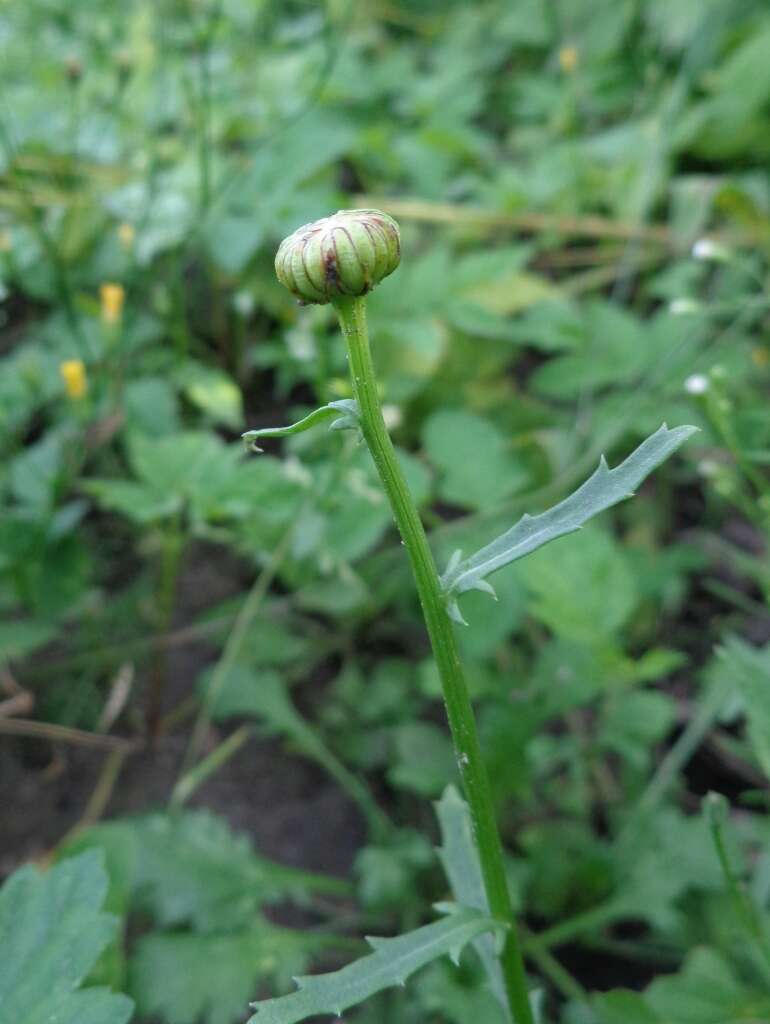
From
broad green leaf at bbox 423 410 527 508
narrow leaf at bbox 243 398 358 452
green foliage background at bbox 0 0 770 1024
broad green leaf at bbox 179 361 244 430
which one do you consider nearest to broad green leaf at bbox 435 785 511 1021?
green foliage background at bbox 0 0 770 1024

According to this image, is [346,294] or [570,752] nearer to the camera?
[346,294]

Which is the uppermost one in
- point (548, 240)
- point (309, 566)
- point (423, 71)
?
point (423, 71)

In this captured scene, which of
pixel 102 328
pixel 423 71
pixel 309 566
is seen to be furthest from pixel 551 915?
pixel 423 71

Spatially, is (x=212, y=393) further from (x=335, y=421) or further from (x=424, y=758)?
(x=335, y=421)

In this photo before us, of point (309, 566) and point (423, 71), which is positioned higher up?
point (423, 71)

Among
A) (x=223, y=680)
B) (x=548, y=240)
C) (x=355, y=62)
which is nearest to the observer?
(x=223, y=680)

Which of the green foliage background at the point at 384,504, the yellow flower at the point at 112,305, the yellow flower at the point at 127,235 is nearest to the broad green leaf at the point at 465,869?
the green foliage background at the point at 384,504

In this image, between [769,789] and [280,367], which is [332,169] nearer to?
[280,367]

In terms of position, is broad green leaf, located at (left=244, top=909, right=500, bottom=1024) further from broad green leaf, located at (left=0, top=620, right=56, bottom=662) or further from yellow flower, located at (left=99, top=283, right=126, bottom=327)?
yellow flower, located at (left=99, top=283, right=126, bottom=327)
